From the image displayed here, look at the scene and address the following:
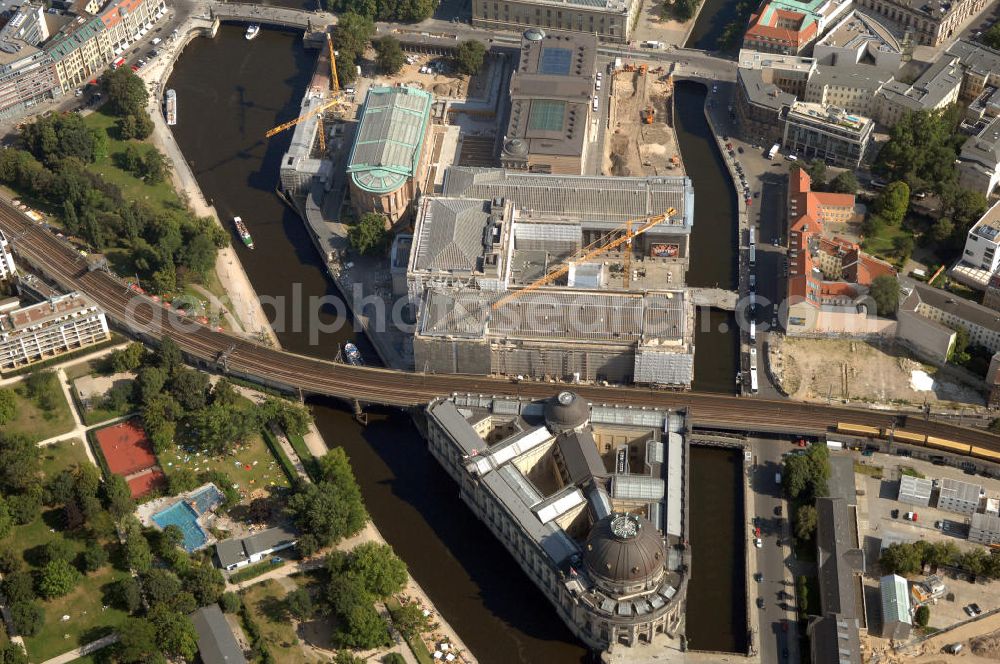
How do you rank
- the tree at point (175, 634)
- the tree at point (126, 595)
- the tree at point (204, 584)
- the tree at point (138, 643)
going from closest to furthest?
the tree at point (138, 643) → the tree at point (175, 634) → the tree at point (126, 595) → the tree at point (204, 584)

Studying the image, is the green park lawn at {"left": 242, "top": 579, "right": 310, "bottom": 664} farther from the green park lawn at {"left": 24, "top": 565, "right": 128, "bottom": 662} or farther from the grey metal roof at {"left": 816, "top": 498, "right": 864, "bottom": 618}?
the grey metal roof at {"left": 816, "top": 498, "right": 864, "bottom": 618}

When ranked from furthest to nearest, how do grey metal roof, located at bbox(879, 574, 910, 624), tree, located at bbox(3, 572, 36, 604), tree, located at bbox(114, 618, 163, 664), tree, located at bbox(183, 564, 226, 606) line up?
tree, located at bbox(183, 564, 226, 606)
tree, located at bbox(3, 572, 36, 604)
grey metal roof, located at bbox(879, 574, 910, 624)
tree, located at bbox(114, 618, 163, 664)

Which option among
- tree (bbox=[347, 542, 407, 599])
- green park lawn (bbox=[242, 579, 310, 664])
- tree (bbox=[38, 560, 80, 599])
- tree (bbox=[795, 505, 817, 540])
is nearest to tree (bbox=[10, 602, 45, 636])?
tree (bbox=[38, 560, 80, 599])

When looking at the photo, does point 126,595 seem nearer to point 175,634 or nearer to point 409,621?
point 175,634

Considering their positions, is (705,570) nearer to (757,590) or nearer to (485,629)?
(757,590)

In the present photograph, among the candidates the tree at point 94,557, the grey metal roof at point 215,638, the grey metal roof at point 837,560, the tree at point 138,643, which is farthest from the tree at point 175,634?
A: the grey metal roof at point 837,560

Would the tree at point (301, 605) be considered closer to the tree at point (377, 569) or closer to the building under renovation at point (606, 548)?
the tree at point (377, 569)
